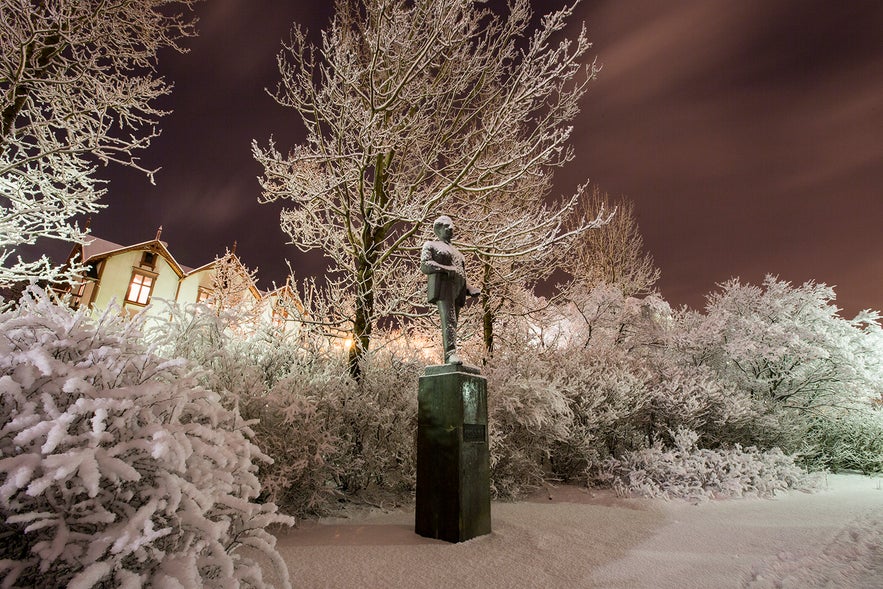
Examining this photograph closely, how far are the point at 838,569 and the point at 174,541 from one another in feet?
14.2

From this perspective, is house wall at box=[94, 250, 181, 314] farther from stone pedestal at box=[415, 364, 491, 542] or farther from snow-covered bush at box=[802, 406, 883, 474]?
snow-covered bush at box=[802, 406, 883, 474]

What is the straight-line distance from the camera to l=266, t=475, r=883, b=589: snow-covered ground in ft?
10.3

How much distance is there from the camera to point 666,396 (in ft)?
26.6

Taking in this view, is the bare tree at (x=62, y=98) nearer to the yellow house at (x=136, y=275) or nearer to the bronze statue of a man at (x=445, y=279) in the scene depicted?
the bronze statue of a man at (x=445, y=279)

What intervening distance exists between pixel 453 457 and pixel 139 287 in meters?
24.0

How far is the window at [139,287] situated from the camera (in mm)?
22145

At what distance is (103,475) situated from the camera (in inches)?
63.0

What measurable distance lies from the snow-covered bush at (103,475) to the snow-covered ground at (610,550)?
1.60 metres

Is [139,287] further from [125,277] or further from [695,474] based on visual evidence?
[695,474]

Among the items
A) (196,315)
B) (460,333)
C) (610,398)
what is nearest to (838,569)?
→ (610,398)

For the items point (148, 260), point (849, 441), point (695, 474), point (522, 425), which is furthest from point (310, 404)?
point (148, 260)

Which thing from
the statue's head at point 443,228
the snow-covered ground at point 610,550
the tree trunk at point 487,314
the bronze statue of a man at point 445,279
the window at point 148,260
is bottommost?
the snow-covered ground at point 610,550

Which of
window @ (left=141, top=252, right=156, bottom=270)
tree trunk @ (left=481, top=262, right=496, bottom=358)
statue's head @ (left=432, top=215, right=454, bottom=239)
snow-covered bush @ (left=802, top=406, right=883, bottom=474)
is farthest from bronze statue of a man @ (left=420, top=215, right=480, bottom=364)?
window @ (left=141, top=252, right=156, bottom=270)

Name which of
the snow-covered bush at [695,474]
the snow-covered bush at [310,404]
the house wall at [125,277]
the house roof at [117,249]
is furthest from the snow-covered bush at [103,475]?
the house roof at [117,249]
